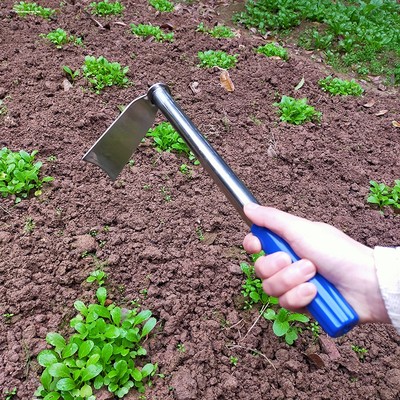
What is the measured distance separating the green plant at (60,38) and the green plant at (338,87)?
2.46 metres

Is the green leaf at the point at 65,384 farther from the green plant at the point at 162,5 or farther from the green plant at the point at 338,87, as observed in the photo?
the green plant at the point at 162,5

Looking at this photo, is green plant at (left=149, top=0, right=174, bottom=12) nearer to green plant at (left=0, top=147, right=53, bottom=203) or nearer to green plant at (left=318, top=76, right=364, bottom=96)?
green plant at (left=318, top=76, right=364, bottom=96)

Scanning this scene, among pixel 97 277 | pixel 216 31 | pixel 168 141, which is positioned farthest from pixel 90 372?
pixel 216 31

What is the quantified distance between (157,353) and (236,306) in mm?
489

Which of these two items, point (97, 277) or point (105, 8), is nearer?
point (97, 277)

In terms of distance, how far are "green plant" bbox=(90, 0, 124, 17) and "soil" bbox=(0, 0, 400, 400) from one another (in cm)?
15

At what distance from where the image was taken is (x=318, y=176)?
305 centimetres

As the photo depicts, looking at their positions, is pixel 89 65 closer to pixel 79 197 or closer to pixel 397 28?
pixel 79 197

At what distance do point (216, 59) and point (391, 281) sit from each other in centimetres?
312

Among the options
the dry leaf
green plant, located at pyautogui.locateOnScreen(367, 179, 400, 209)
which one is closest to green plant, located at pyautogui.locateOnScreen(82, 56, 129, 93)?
the dry leaf

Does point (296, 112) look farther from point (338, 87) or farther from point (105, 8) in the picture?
point (105, 8)

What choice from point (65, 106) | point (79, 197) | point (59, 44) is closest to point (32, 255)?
point (79, 197)

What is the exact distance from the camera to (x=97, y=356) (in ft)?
5.75

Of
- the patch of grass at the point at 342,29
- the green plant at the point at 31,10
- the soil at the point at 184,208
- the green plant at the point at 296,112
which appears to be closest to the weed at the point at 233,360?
the soil at the point at 184,208
